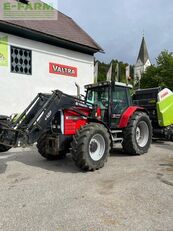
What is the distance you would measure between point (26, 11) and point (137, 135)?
36.9 ft

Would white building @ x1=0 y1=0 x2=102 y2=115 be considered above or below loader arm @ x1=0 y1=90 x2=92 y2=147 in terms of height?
above

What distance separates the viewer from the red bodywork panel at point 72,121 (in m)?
6.86

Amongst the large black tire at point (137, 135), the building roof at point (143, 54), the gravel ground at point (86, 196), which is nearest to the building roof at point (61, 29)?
the large black tire at point (137, 135)

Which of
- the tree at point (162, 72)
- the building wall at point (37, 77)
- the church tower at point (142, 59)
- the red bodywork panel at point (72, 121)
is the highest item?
the church tower at point (142, 59)

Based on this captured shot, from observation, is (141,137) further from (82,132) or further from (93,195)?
(93,195)

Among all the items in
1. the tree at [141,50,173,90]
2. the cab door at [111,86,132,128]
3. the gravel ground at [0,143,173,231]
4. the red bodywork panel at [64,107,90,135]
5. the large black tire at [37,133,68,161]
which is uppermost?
the tree at [141,50,173,90]

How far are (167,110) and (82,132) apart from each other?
17.9 feet

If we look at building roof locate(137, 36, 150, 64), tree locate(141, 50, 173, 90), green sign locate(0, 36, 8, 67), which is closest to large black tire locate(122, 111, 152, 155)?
green sign locate(0, 36, 8, 67)

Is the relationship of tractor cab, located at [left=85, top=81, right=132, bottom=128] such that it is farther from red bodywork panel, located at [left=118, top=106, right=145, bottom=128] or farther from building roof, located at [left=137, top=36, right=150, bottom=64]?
building roof, located at [left=137, top=36, right=150, bottom=64]

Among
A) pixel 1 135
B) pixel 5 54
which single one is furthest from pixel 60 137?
pixel 5 54

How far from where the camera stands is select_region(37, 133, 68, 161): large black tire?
6.96 m

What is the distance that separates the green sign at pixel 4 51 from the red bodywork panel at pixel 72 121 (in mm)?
7705

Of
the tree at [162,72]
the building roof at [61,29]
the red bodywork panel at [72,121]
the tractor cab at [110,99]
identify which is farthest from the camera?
the tree at [162,72]

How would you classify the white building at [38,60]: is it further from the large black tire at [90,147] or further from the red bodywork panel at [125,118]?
the large black tire at [90,147]
